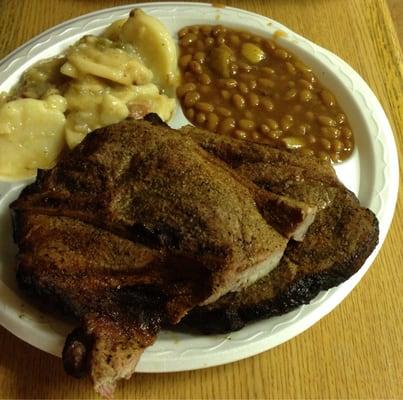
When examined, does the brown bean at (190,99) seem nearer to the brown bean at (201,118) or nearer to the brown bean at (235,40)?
the brown bean at (201,118)

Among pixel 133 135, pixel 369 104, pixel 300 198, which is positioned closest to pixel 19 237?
pixel 133 135

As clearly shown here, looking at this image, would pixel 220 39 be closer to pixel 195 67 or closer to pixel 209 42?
pixel 209 42

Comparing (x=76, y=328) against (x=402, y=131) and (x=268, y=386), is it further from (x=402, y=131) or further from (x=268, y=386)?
(x=402, y=131)

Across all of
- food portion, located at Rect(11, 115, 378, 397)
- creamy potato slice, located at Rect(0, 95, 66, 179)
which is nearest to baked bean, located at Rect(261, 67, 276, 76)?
food portion, located at Rect(11, 115, 378, 397)

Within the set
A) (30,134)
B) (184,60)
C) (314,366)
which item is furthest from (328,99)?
(30,134)

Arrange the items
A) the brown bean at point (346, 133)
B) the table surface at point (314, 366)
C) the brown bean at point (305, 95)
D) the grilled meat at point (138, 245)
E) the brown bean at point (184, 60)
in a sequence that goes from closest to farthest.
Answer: the grilled meat at point (138, 245) < the table surface at point (314, 366) < the brown bean at point (346, 133) < the brown bean at point (305, 95) < the brown bean at point (184, 60)

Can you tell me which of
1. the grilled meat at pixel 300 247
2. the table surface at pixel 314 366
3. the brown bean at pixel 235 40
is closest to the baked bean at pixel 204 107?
the brown bean at pixel 235 40

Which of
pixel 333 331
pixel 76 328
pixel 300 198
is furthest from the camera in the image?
pixel 333 331
